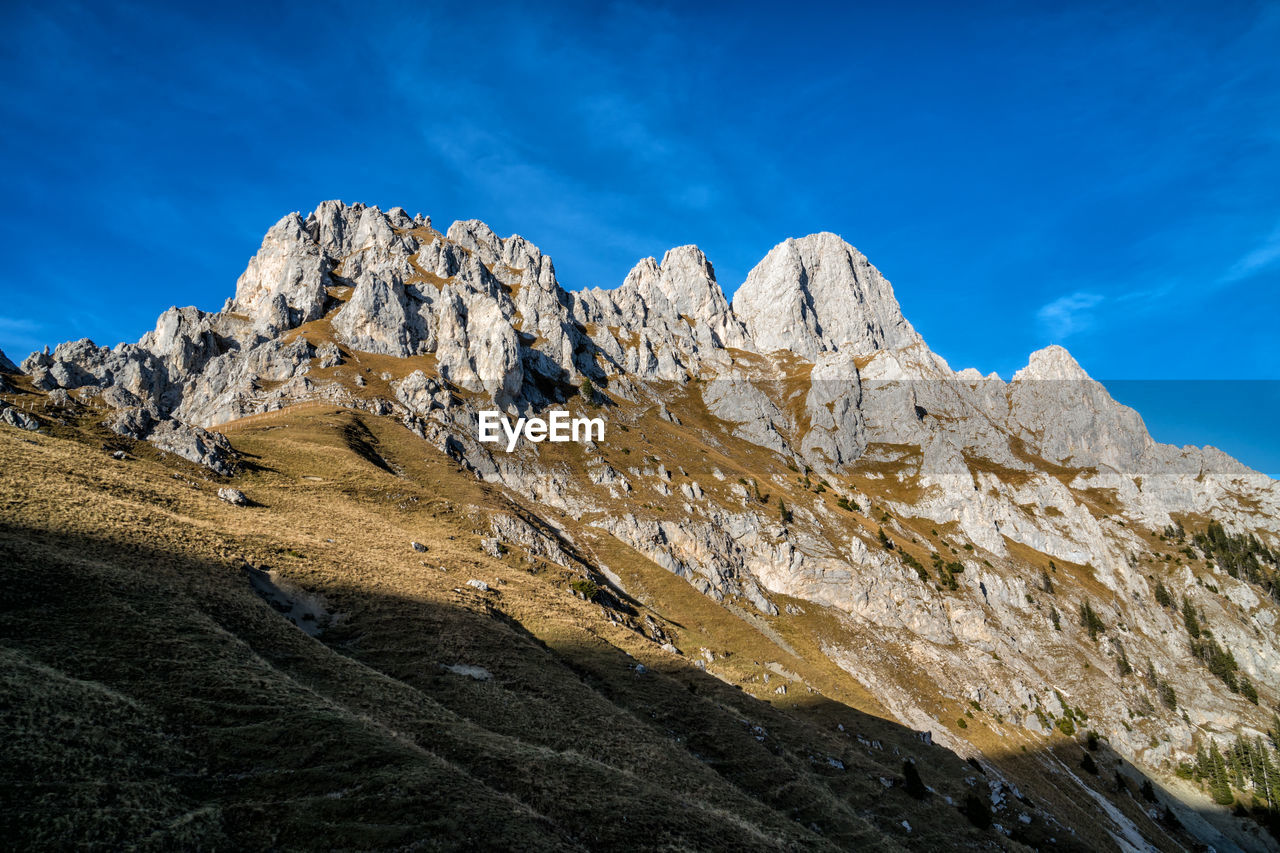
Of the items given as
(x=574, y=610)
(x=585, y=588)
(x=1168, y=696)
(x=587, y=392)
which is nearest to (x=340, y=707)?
(x=574, y=610)

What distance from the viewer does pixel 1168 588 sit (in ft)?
544

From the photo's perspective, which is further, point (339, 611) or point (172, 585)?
point (339, 611)

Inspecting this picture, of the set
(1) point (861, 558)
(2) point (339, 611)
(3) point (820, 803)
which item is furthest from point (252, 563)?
(1) point (861, 558)

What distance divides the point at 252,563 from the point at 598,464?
9847 centimetres

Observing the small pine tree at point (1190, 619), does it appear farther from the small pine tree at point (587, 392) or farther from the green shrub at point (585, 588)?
the small pine tree at point (587, 392)

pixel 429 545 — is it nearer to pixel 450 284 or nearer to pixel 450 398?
pixel 450 398

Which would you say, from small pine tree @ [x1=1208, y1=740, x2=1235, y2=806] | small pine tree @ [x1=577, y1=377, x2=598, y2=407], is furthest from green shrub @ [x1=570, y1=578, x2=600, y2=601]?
small pine tree @ [x1=1208, y1=740, x2=1235, y2=806]

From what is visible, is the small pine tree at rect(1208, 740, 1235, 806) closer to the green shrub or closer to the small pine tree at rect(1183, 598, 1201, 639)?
the small pine tree at rect(1183, 598, 1201, 639)
